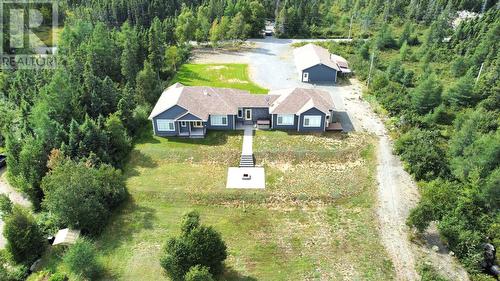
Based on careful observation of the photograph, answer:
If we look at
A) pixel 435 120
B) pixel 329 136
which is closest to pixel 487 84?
pixel 435 120

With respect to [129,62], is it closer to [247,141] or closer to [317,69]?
[247,141]

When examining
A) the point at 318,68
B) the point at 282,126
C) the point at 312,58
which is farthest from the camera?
the point at 312,58

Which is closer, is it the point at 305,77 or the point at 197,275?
the point at 197,275

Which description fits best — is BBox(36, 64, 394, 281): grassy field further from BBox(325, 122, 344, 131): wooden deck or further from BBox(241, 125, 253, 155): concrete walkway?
BBox(325, 122, 344, 131): wooden deck

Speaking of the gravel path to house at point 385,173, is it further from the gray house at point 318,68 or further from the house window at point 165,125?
the house window at point 165,125

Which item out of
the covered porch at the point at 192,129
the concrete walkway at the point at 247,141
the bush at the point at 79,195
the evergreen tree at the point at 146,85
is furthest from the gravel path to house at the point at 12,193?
the concrete walkway at the point at 247,141

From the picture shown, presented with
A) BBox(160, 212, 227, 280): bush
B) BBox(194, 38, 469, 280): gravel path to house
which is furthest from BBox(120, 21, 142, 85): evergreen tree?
BBox(160, 212, 227, 280): bush

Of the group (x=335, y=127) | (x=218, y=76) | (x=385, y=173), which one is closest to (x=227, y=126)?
(x=335, y=127)
